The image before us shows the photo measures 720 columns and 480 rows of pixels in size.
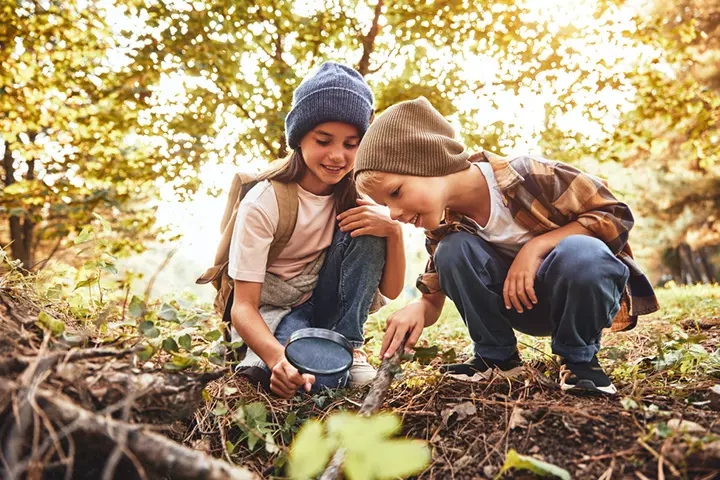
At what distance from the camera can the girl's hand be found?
253 cm

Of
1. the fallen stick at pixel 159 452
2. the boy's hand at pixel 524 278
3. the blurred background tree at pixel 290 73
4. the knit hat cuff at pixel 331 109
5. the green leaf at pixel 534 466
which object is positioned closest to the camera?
the fallen stick at pixel 159 452

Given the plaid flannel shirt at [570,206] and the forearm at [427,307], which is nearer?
the plaid flannel shirt at [570,206]

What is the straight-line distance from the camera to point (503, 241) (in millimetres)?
2172

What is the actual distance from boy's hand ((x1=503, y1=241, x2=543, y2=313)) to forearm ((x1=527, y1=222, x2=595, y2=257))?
10mm

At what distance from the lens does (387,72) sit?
484cm

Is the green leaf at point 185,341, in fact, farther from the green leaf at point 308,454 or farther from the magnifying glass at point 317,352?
the green leaf at point 308,454

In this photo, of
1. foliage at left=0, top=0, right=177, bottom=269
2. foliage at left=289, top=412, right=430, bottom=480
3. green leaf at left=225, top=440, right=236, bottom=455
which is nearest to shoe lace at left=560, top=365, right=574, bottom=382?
green leaf at left=225, top=440, right=236, bottom=455

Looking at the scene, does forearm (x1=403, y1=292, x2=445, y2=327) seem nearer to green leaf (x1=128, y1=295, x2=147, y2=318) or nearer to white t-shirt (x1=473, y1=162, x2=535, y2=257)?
white t-shirt (x1=473, y1=162, x2=535, y2=257)

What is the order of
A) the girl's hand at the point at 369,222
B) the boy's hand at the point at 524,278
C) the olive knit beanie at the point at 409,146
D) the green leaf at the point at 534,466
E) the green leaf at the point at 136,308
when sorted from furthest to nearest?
the girl's hand at the point at 369,222 < the olive knit beanie at the point at 409,146 < the boy's hand at the point at 524,278 < the green leaf at the point at 136,308 < the green leaf at the point at 534,466

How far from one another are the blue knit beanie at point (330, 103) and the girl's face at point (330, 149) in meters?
0.03

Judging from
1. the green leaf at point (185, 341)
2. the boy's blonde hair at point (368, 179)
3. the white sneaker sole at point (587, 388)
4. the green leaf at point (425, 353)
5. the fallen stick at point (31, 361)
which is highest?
the boy's blonde hair at point (368, 179)

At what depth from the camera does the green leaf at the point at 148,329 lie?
1.34 meters

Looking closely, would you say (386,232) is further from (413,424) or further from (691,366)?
(691,366)

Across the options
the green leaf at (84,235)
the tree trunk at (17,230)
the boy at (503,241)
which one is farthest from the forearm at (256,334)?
the tree trunk at (17,230)
